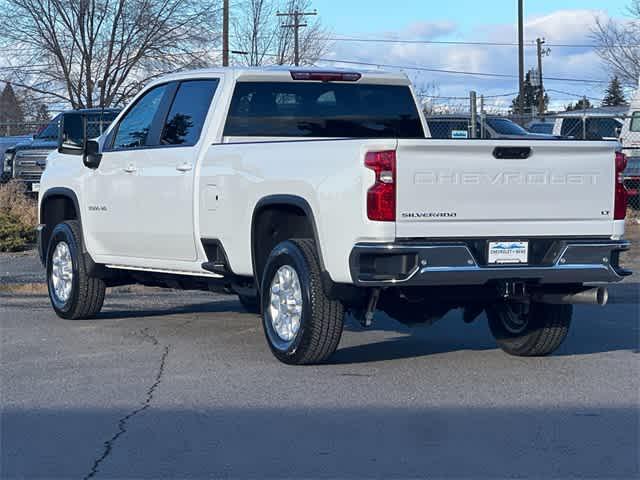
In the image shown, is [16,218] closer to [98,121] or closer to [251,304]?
[98,121]

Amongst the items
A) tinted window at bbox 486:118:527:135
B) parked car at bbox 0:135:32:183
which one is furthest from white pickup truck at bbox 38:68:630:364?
tinted window at bbox 486:118:527:135

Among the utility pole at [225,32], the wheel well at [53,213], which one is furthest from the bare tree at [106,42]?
the wheel well at [53,213]

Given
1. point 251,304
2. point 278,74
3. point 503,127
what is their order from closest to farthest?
point 278,74
point 251,304
point 503,127

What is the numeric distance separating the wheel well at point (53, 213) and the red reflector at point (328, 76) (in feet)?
9.31

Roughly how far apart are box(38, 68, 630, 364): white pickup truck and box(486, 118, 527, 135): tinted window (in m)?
16.1

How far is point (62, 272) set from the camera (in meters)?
10.7

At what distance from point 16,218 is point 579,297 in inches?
452

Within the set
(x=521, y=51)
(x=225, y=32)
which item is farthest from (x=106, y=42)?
(x=521, y=51)

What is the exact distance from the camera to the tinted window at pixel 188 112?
361 inches

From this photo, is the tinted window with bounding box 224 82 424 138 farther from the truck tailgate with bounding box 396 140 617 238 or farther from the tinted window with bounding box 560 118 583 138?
the tinted window with bounding box 560 118 583 138

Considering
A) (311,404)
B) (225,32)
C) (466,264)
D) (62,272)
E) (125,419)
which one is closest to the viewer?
(125,419)

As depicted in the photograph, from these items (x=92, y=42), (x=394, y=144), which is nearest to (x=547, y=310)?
(x=394, y=144)

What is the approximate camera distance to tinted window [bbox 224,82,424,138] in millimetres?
9141

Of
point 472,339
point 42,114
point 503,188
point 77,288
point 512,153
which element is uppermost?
point 42,114
